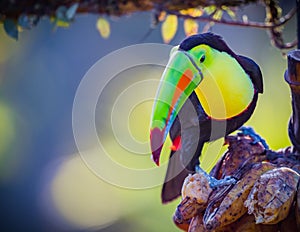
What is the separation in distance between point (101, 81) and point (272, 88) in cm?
58

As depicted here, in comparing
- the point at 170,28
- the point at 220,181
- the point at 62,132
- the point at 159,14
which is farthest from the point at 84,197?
the point at 220,181

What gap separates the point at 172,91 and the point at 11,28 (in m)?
0.27

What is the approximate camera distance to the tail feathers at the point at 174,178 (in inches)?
29.7

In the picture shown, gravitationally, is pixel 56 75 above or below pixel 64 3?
below

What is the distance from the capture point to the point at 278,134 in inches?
75.9

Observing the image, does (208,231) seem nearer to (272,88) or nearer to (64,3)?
(64,3)

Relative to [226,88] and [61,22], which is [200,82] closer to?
[226,88]

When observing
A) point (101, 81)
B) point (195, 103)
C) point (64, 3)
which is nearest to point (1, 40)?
point (101, 81)

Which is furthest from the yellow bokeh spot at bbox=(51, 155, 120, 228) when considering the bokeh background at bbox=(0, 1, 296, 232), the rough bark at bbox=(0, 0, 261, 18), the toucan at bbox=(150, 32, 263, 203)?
the toucan at bbox=(150, 32, 263, 203)

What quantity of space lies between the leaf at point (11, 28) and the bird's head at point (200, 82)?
0.81 feet

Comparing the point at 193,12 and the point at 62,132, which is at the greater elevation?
the point at 193,12

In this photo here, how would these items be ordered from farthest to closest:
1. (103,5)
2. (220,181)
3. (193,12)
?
(193,12) < (103,5) < (220,181)

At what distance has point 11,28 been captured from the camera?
0.82 metres

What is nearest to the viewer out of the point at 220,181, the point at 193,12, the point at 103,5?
the point at 220,181
